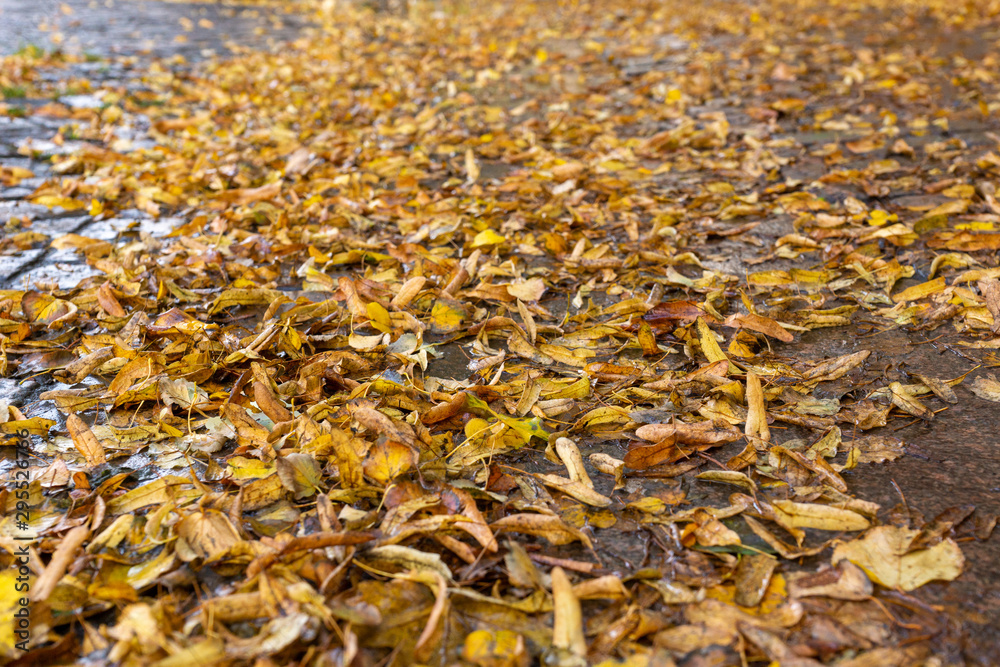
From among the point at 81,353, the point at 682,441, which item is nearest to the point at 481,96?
the point at 81,353

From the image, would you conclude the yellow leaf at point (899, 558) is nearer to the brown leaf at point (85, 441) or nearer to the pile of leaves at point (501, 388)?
the pile of leaves at point (501, 388)

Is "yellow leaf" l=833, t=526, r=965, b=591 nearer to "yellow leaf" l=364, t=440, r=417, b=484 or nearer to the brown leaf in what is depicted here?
"yellow leaf" l=364, t=440, r=417, b=484

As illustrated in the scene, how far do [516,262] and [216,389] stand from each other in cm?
115

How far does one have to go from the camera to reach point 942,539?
48.2 inches

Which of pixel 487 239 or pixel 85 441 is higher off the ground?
pixel 487 239

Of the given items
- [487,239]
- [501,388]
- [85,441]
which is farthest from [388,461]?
[487,239]

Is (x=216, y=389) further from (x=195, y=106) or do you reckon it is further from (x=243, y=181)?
(x=195, y=106)

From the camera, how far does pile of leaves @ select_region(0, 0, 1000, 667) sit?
3.73 feet

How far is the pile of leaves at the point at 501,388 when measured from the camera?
1137 mm

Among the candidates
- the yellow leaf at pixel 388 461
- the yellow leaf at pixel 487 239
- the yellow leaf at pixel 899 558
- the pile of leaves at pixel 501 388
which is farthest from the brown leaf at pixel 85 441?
the yellow leaf at pixel 899 558

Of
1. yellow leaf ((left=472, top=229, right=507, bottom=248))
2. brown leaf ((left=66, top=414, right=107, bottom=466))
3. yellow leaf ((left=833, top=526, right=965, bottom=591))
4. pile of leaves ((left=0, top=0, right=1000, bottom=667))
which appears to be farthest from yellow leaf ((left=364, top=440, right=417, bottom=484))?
yellow leaf ((left=472, top=229, right=507, bottom=248))

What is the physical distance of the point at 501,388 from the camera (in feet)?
5.59

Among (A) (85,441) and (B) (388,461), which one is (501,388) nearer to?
(B) (388,461)

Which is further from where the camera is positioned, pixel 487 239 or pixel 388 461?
pixel 487 239
